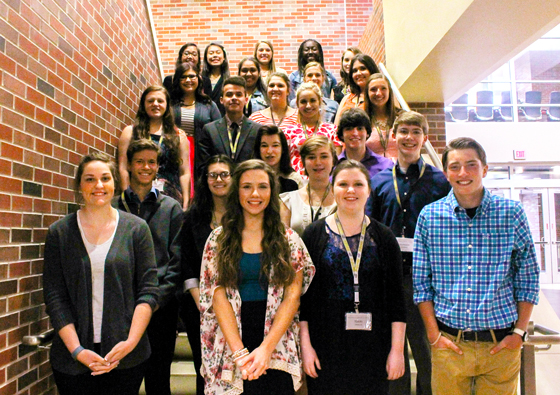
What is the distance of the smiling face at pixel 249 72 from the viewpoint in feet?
15.5

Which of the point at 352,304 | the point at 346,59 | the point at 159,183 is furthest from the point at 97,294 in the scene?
the point at 346,59

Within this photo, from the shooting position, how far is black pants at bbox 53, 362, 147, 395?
2.08 metres

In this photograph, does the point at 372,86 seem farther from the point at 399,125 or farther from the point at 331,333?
the point at 331,333

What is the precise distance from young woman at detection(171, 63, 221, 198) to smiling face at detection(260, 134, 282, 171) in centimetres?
97

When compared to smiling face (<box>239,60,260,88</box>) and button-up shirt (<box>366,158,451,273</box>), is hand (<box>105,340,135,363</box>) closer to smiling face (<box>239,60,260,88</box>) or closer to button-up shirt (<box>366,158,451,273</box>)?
button-up shirt (<box>366,158,451,273</box>)

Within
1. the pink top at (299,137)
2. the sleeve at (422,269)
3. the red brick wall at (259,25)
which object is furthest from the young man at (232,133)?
the red brick wall at (259,25)

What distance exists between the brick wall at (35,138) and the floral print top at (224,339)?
→ 0.88 m

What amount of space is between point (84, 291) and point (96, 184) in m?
0.50

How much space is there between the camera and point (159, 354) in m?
2.56

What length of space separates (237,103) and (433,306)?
6.90ft

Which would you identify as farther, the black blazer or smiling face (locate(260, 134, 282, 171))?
the black blazer

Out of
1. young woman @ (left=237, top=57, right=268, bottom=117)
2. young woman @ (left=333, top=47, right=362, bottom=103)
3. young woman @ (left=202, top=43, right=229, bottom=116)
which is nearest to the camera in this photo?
young woman @ (left=237, top=57, right=268, bottom=117)

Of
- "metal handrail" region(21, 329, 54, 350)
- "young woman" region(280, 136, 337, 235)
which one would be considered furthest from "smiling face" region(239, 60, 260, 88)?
"metal handrail" region(21, 329, 54, 350)

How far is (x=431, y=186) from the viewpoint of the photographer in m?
2.66
